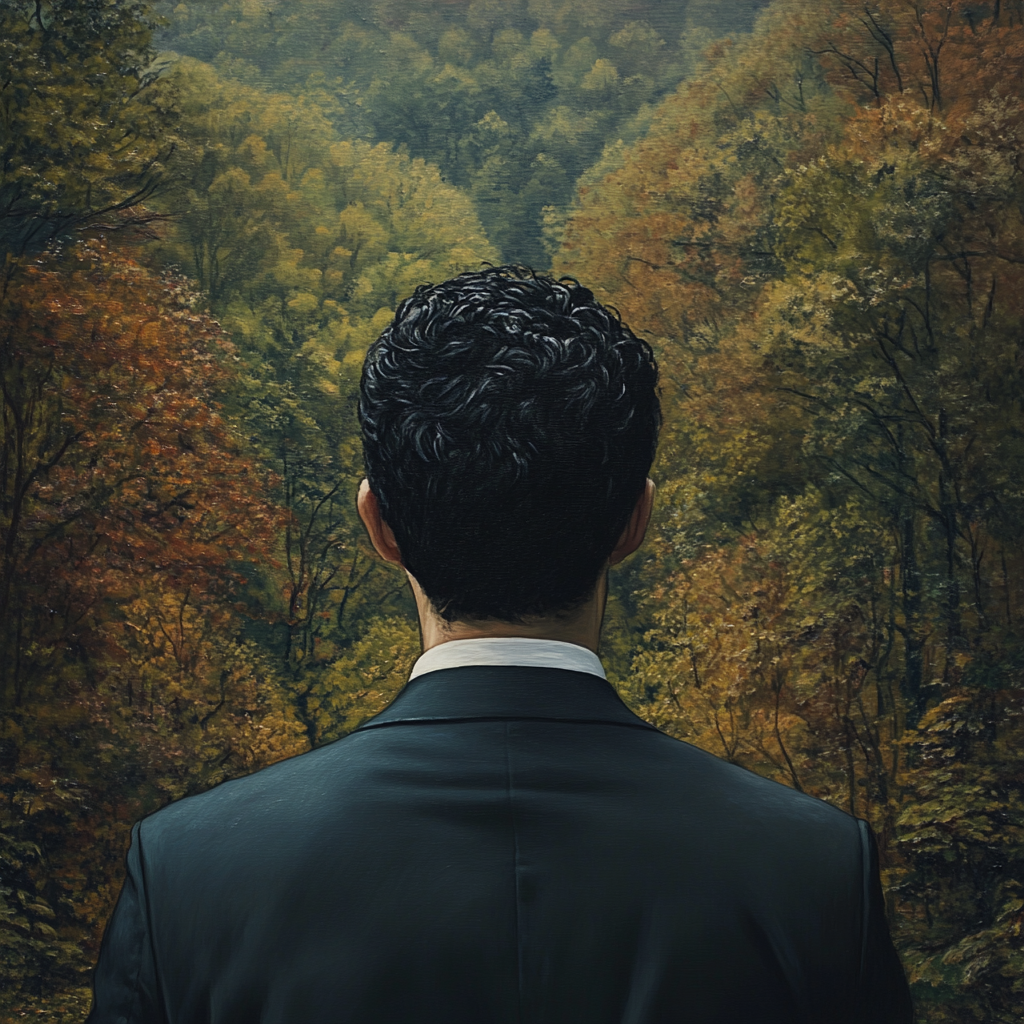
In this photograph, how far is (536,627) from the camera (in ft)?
4.30

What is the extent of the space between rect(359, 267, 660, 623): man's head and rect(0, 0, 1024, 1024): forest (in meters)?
2.70

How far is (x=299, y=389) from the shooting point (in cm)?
414

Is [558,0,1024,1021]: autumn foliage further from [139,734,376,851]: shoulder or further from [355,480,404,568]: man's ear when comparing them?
[139,734,376,851]: shoulder

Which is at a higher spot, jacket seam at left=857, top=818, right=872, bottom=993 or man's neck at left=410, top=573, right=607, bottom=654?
man's neck at left=410, top=573, right=607, bottom=654

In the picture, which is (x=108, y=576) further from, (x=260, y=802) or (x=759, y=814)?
(x=759, y=814)

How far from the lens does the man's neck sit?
131 cm

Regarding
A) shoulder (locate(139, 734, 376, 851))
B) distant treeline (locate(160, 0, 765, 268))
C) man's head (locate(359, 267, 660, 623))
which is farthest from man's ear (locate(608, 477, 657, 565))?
distant treeline (locate(160, 0, 765, 268))

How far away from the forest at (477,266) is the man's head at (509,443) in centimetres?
270

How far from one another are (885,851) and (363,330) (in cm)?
276

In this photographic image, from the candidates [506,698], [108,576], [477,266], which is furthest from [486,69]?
[506,698]

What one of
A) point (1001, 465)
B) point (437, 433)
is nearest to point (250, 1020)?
point (437, 433)

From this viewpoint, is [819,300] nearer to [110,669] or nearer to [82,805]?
[110,669]

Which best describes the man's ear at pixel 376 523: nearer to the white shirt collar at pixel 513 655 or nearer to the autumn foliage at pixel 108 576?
the white shirt collar at pixel 513 655

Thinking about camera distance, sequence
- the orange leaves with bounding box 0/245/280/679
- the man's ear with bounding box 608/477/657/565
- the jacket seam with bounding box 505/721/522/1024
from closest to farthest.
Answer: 1. the jacket seam with bounding box 505/721/522/1024
2. the man's ear with bounding box 608/477/657/565
3. the orange leaves with bounding box 0/245/280/679
